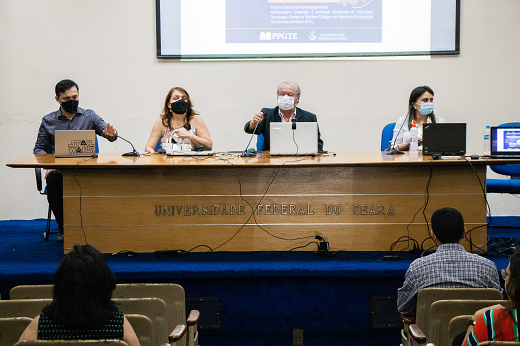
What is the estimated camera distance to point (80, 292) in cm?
142

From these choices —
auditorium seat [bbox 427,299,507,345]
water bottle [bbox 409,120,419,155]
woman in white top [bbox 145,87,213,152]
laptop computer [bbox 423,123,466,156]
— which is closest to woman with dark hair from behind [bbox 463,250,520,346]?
auditorium seat [bbox 427,299,507,345]

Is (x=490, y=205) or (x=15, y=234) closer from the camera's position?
(x=15, y=234)

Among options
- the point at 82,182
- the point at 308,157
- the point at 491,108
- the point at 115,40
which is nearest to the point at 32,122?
the point at 115,40

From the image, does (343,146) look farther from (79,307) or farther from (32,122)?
(79,307)

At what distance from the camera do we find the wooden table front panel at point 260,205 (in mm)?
3086

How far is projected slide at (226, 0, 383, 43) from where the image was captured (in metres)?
4.77

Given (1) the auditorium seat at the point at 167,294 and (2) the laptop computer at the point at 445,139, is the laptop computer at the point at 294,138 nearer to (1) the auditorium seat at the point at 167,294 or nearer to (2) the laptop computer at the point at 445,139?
(2) the laptop computer at the point at 445,139

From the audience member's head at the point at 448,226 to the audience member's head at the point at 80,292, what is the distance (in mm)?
1452

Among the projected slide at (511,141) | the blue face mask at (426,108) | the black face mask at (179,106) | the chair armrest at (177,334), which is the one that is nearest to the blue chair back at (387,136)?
the blue face mask at (426,108)

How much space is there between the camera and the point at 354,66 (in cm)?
493

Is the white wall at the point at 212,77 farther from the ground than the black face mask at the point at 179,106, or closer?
farther from the ground

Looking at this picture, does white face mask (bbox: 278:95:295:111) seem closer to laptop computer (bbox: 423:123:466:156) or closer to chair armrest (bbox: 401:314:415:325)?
laptop computer (bbox: 423:123:466:156)

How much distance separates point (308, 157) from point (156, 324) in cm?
177

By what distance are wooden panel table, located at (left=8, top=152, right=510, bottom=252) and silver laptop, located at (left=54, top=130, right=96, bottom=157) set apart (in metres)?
0.12
